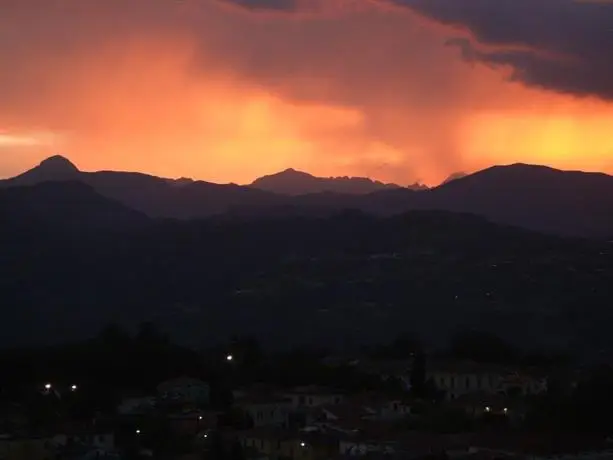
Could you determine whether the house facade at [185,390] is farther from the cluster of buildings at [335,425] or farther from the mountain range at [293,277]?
the mountain range at [293,277]

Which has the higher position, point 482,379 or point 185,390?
point 482,379

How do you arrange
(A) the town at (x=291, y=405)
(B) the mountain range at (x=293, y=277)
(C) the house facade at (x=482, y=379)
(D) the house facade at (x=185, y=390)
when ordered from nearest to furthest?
(A) the town at (x=291, y=405)
(D) the house facade at (x=185, y=390)
(C) the house facade at (x=482, y=379)
(B) the mountain range at (x=293, y=277)

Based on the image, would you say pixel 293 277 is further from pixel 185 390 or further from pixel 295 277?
pixel 185 390

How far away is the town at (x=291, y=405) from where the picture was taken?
4322cm

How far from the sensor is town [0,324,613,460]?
43219 mm

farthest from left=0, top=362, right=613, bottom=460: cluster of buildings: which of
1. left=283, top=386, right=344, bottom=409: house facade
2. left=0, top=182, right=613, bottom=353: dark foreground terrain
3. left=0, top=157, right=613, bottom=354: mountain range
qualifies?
left=0, top=157, right=613, bottom=354: mountain range

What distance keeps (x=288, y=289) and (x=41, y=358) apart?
58.3m

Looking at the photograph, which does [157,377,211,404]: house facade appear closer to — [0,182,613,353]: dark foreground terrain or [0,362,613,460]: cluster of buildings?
[0,362,613,460]: cluster of buildings

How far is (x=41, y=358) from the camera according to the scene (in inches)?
2525

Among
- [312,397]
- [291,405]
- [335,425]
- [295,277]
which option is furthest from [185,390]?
[295,277]

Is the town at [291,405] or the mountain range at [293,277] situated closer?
the town at [291,405]

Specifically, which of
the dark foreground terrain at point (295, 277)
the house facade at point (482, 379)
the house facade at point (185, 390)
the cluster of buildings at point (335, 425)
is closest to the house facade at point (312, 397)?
the cluster of buildings at point (335, 425)

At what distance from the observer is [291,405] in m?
57.1

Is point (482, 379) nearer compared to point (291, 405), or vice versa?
point (291, 405)
